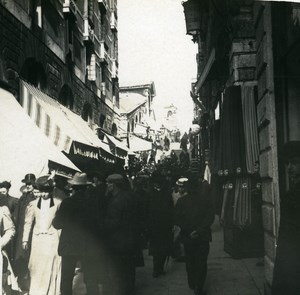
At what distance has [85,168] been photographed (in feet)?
40.8

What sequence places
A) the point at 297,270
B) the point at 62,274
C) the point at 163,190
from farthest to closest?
the point at 163,190 → the point at 62,274 → the point at 297,270

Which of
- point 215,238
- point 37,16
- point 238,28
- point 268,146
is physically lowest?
point 215,238

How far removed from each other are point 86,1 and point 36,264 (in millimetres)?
12084

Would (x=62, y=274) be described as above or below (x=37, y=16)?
below

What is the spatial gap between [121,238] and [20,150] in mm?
1893

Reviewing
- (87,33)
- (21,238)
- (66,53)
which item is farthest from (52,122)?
(87,33)

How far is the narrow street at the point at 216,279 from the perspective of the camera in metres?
6.04

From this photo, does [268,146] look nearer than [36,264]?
Yes

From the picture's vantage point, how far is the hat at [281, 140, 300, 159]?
13.1ft

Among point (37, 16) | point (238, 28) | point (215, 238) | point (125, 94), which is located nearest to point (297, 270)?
point (238, 28)

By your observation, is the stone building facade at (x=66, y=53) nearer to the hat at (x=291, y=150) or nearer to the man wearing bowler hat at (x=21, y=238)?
the man wearing bowler hat at (x=21, y=238)

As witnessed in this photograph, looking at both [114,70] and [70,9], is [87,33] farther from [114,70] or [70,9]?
[114,70]

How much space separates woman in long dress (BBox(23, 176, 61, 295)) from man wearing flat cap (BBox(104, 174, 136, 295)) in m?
0.66

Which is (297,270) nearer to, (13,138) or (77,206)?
(77,206)
